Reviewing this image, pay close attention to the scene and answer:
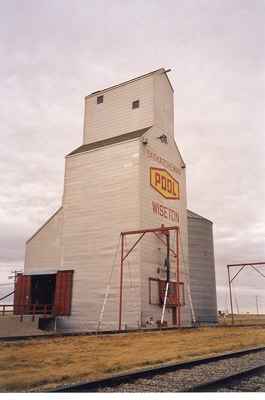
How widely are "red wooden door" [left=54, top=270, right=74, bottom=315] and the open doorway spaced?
2.79m

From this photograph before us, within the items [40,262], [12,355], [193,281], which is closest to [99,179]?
[40,262]

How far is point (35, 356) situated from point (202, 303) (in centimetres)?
2921

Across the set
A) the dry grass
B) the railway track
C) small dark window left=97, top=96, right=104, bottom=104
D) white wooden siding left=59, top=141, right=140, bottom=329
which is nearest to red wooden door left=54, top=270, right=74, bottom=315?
white wooden siding left=59, top=141, right=140, bottom=329

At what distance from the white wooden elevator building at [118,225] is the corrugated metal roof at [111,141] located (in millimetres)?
135

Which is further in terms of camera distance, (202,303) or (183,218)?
(202,303)

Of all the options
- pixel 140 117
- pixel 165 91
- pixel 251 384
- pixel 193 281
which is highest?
pixel 165 91

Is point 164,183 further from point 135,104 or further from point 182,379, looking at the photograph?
point 182,379

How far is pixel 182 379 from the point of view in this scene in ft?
23.4

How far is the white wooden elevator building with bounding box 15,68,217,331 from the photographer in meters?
26.5

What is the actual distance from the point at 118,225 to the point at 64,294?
21.2 ft

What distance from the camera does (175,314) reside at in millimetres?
27641

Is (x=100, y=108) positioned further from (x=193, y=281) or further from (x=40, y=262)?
(x=193, y=281)

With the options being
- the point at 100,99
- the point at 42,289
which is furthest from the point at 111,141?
the point at 42,289

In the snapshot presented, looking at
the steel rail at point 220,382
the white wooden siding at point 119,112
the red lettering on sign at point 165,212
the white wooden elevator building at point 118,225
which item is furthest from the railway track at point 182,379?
the white wooden siding at point 119,112
